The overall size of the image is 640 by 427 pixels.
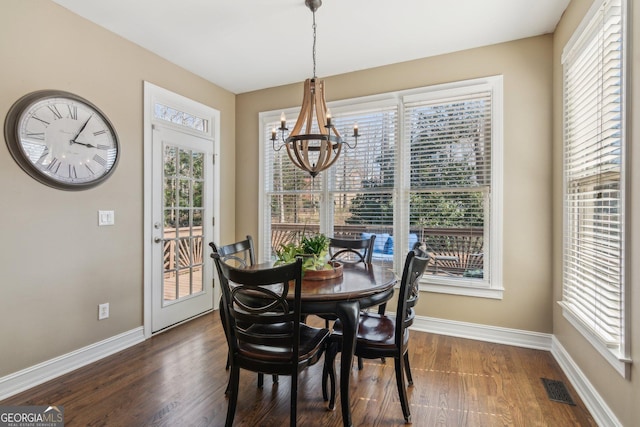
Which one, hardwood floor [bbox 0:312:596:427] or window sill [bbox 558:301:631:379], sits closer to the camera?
window sill [bbox 558:301:631:379]

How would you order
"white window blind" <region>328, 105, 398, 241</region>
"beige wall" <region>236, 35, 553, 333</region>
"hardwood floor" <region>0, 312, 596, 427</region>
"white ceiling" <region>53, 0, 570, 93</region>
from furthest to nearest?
"white window blind" <region>328, 105, 398, 241</region>
"beige wall" <region>236, 35, 553, 333</region>
"white ceiling" <region>53, 0, 570, 93</region>
"hardwood floor" <region>0, 312, 596, 427</region>

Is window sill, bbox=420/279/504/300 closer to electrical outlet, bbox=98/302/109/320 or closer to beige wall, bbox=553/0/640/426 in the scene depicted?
beige wall, bbox=553/0/640/426

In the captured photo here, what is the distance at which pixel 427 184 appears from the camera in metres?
3.28

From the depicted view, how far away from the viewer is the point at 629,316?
5.19 feet

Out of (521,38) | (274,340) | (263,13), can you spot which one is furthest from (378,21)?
(274,340)

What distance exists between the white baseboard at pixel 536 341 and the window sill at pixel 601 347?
0.28 meters

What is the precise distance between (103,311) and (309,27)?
2.99 metres

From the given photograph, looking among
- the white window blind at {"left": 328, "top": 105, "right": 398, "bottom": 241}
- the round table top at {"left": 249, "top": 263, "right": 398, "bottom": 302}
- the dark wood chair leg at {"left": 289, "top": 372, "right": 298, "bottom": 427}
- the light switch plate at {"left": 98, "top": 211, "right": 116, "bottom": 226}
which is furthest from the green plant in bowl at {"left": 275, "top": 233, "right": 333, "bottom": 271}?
the light switch plate at {"left": 98, "top": 211, "right": 116, "bottom": 226}

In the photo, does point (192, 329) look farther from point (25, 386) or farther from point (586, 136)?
point (586, 136)

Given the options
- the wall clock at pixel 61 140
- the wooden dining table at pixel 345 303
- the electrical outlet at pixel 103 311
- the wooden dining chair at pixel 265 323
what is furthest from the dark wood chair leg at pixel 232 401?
the wall clock at pixel 61 140

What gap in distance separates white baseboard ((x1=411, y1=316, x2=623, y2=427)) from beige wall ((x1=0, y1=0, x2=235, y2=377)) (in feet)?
9.62

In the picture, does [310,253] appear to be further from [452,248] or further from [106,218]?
[106,218]

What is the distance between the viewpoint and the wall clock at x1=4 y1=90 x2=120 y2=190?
220 cm

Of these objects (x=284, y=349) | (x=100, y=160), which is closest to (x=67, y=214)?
(x=100, y=160)
